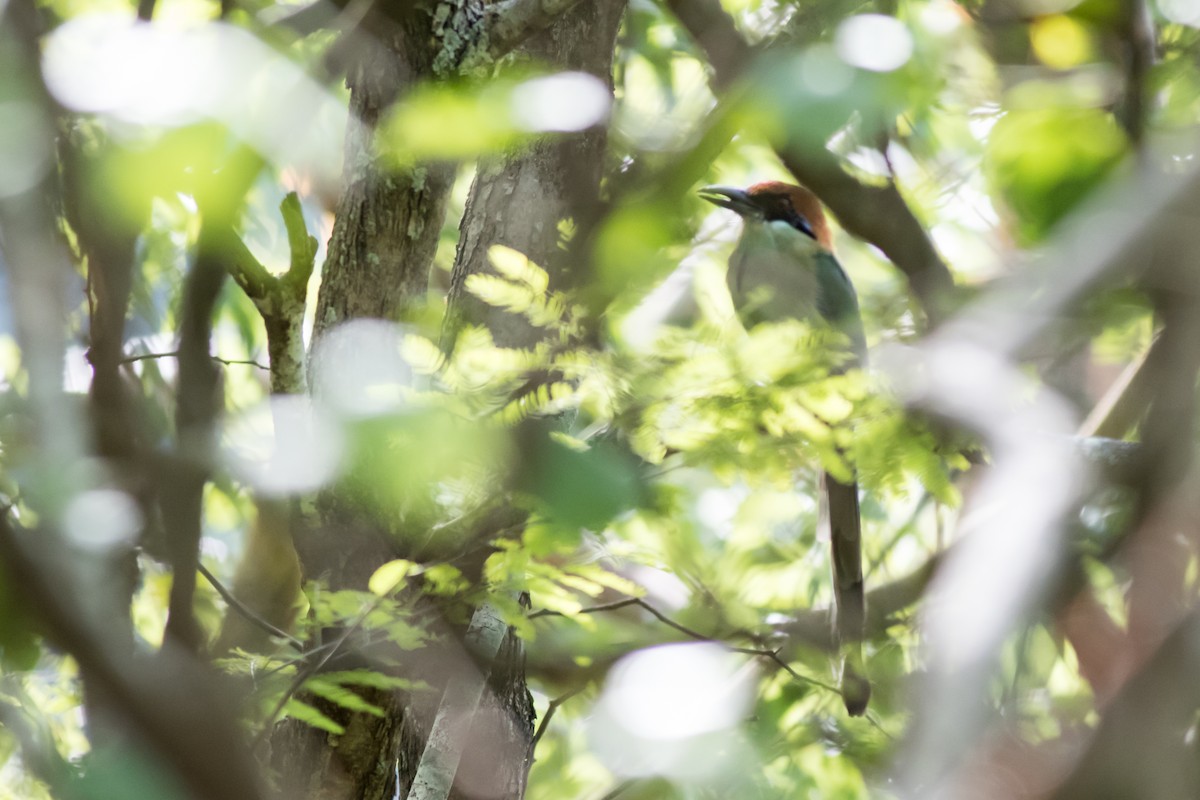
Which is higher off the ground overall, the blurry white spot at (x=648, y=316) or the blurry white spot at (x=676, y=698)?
the blurry white spot at (x=648, y=316)

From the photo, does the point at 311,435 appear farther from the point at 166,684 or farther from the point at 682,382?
the point at 166,684

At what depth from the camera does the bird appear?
10.3ft

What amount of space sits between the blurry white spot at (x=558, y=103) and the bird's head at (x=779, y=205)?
265 cm

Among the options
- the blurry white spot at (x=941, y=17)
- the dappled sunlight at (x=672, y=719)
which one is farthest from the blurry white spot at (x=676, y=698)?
the blurry white spot at (x=941, y=17)

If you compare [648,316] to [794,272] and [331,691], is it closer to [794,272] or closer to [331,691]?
[331,691]

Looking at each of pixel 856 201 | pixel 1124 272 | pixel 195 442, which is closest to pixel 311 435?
pixel 195 442

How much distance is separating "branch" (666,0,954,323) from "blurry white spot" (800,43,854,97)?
95 mm

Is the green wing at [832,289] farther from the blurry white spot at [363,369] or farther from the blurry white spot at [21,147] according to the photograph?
the blurry white spot at [21,147]

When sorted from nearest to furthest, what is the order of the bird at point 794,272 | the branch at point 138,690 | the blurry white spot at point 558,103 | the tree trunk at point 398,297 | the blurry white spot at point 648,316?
1. the branch at point 138,690
2. the blurry white spot at point 558,103
3. the blurry white spot at point 648,316
4. the tree trunk at point 398,297
5. the bird at point 794,272

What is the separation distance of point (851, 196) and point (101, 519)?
2145 millimetres

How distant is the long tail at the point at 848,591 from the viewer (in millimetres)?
2623

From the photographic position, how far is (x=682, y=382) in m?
1.52

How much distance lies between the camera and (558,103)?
1.39m

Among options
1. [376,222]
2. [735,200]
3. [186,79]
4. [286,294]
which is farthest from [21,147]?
[735,200]
